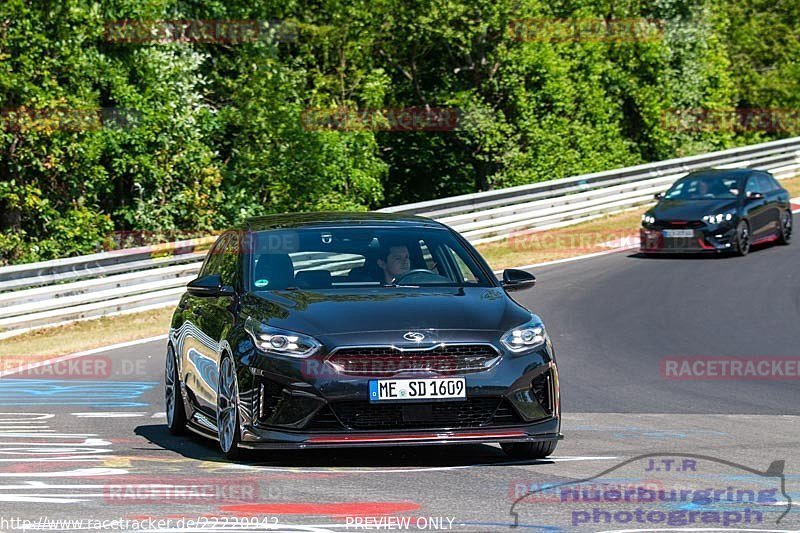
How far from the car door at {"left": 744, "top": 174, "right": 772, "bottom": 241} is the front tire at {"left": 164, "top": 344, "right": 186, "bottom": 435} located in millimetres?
16355

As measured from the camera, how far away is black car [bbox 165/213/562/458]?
26.8ft

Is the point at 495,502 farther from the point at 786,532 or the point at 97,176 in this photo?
the point at 97,176

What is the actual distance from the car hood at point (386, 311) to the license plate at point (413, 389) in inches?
10.1

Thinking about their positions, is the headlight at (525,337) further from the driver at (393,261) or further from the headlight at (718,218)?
the headlight at (718,218)

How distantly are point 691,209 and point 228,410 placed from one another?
17.4 metres

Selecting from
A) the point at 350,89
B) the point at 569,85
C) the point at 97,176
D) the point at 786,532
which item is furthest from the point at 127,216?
the point at 786,532

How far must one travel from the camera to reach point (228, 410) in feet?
28.5

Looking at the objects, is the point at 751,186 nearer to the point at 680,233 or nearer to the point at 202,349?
the point at 680,233

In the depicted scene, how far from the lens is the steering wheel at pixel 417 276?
30.8ft

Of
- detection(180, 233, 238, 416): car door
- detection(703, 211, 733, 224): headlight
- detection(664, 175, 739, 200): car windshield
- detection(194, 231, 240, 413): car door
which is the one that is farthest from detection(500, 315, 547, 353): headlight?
detection(664, 175, 739, 200): car windshield

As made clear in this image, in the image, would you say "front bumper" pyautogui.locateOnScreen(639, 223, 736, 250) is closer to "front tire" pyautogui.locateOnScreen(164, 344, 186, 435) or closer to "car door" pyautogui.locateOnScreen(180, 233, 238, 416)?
"car door" pyautogui.locateOnScreen(180, 233, 238, 416)

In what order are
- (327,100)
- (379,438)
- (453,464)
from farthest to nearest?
(327,100)
(453,464)
(379,438)

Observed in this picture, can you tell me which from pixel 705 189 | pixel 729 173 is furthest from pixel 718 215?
pixel 729 173

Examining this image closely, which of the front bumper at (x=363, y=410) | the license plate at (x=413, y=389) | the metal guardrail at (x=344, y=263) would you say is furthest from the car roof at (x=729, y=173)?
the license plate at (x=413, y=389)
